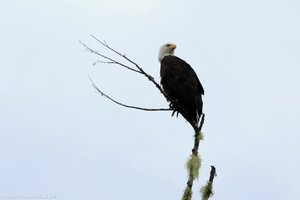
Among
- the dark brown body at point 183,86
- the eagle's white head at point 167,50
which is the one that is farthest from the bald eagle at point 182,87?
the eagle's white head at point 167,50

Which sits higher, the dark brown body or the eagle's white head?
the eagle's white head

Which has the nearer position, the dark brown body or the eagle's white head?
the dark brown body

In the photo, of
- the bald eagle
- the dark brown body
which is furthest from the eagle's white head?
the dark brown body

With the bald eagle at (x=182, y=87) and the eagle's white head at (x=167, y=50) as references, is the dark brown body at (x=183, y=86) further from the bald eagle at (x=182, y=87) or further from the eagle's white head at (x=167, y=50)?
the eagle's white head at (x=167, y=50)

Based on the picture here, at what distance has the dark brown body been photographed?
891 cm

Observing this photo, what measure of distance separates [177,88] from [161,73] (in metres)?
0.72

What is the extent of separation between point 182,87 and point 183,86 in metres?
0.04

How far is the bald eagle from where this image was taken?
29.2 feet

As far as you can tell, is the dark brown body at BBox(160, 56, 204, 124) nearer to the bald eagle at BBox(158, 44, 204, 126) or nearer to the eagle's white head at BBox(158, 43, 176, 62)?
the bald eagle at BBox(158, 44, 204, 126)

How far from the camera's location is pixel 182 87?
9.53 metres

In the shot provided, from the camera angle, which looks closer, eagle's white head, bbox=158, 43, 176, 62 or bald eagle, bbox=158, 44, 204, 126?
bald eagle, bbox=158, 44, 204, 126

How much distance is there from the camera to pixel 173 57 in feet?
34.8

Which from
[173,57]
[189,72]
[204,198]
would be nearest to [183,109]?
[189,72]

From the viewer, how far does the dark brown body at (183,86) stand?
8.91 m
